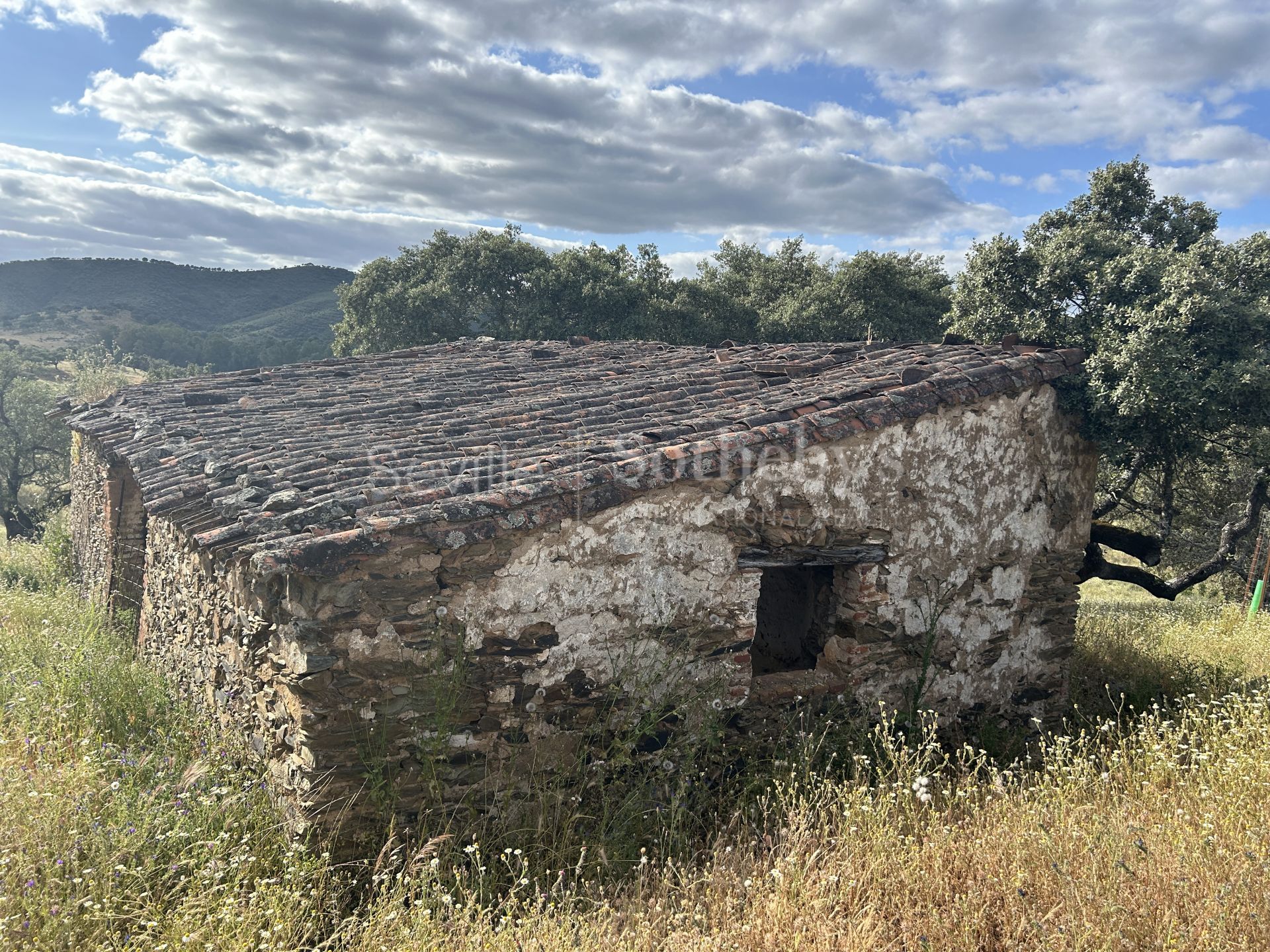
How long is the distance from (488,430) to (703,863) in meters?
3.76

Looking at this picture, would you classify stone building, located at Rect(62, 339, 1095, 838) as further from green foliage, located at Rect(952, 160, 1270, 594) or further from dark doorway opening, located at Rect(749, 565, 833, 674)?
green foliage, located at Rect(952, 160, 1270, 594)

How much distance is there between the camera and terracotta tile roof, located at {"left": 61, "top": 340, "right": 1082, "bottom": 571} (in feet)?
15.3

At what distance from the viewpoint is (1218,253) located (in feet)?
25.3

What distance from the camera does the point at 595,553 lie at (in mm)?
5016

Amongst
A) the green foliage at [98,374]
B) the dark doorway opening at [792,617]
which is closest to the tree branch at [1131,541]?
the dark doorway opening at [792,617]

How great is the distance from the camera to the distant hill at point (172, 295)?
51.7 metres

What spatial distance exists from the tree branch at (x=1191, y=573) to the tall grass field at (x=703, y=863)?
495 centimetres

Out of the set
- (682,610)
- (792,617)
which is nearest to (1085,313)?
(792,617)

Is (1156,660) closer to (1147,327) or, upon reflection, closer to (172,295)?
(1147,327)

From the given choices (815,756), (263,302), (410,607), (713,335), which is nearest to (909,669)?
(815,756)

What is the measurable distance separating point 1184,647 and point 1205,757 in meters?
5.94

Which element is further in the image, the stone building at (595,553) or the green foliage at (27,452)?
the green foliage at (27,452)

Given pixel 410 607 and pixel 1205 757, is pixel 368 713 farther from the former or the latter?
pixel 1205 757

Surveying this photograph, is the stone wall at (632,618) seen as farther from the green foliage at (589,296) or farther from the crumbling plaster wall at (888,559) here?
the green foliage at (589,296)
